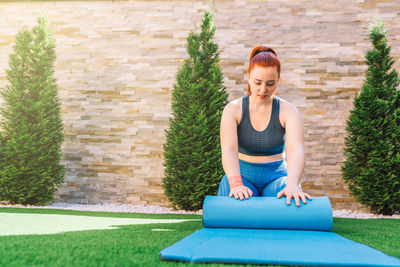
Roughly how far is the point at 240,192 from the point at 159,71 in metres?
5.25

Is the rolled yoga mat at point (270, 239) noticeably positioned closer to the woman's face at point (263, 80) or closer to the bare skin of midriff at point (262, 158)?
the bare skin of midriff at point (262, 158)

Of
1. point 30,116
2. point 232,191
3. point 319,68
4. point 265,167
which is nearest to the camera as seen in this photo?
point 232,191

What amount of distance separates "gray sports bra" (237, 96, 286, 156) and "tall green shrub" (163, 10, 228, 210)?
10.3 feet

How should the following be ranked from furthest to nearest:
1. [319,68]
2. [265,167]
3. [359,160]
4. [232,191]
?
[319,68], [359,160], [265,167], [232,191]

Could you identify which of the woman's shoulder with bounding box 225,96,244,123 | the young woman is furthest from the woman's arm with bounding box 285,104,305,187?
the woman's shoulder with bounding box 225,96,244,123

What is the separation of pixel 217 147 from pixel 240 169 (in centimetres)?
314

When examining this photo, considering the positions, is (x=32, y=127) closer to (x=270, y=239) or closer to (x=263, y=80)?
(x=263, y=80)

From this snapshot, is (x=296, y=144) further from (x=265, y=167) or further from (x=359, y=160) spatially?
(x=359, y=160)

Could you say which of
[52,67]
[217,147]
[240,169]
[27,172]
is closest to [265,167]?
[240,169]

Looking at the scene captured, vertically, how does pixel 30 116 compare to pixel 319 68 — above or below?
below

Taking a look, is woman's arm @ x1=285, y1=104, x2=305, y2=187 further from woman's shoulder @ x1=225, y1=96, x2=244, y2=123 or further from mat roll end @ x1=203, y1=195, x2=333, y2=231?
woman's shoulder @ x1=225, y1=96, x2=244, y2=123

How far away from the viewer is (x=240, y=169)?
9.33 ft

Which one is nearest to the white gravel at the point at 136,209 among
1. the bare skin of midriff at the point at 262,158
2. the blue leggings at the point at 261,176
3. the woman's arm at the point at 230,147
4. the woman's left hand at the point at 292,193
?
the blue leggings at the point at 261,176

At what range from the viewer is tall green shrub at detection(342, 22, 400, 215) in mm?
5664
